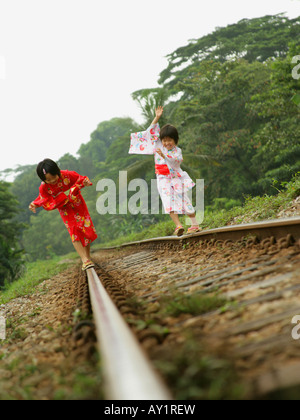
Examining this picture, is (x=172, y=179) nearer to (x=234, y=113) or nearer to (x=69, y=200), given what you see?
(x=69, y=200)

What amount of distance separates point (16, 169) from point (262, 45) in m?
69.0

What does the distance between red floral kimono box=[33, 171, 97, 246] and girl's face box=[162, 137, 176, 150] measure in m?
1.28

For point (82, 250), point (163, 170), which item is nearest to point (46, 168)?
point (82, 250)

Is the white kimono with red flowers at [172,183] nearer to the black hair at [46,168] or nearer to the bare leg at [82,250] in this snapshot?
the bare leg at [82,250]

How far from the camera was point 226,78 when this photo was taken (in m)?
20.8

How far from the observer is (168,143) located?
17.1 feet

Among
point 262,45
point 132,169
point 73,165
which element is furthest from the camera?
point 73,165

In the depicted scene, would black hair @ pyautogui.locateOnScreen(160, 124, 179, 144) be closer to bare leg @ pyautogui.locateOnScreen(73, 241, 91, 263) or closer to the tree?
bare leg @ pyautogui.locateOnScreen(73, 241, 91, 263)

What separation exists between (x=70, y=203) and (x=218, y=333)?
397cm

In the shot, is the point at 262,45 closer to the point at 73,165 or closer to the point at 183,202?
the point at 183,202

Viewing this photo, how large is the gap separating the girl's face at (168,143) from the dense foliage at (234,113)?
1776mm

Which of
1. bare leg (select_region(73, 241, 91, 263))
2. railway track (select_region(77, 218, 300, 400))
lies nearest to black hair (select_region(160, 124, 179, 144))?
bare leg (select_region(73, 241, 91, 263))
